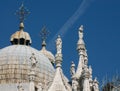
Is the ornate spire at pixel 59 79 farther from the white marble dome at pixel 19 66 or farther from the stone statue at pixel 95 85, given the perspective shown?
the white marble dome at pixel 19 66

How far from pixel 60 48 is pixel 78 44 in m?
2.47

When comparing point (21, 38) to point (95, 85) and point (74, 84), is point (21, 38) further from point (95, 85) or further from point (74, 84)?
point (74, 84)

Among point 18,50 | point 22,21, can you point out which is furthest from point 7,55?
point 22,21

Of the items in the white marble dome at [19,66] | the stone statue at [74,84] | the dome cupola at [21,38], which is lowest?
the stone statue at [74,84]

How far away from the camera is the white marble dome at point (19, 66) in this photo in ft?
217

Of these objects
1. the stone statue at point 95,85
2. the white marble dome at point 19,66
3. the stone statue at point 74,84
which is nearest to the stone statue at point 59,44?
the stone statue at point 74,84

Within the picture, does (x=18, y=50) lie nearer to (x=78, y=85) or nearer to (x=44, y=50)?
(x=44, y=50)

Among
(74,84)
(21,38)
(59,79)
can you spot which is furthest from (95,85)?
(21,38)

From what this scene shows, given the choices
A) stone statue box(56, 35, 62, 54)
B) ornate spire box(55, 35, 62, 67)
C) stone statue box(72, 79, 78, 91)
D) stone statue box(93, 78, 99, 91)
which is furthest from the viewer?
stone statue box(56, 35, 62, 54)

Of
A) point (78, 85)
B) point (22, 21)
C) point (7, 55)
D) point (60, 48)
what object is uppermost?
point (22, 21)

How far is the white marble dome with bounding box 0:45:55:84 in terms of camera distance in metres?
66.0

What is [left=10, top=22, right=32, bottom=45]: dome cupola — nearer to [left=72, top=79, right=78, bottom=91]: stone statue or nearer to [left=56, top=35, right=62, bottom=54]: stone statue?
[left=56, top=35, right=62, bottom=54]: stone statue

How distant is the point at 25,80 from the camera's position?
213 feet

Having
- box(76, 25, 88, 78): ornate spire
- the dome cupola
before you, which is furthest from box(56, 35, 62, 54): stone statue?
the dome cupola
